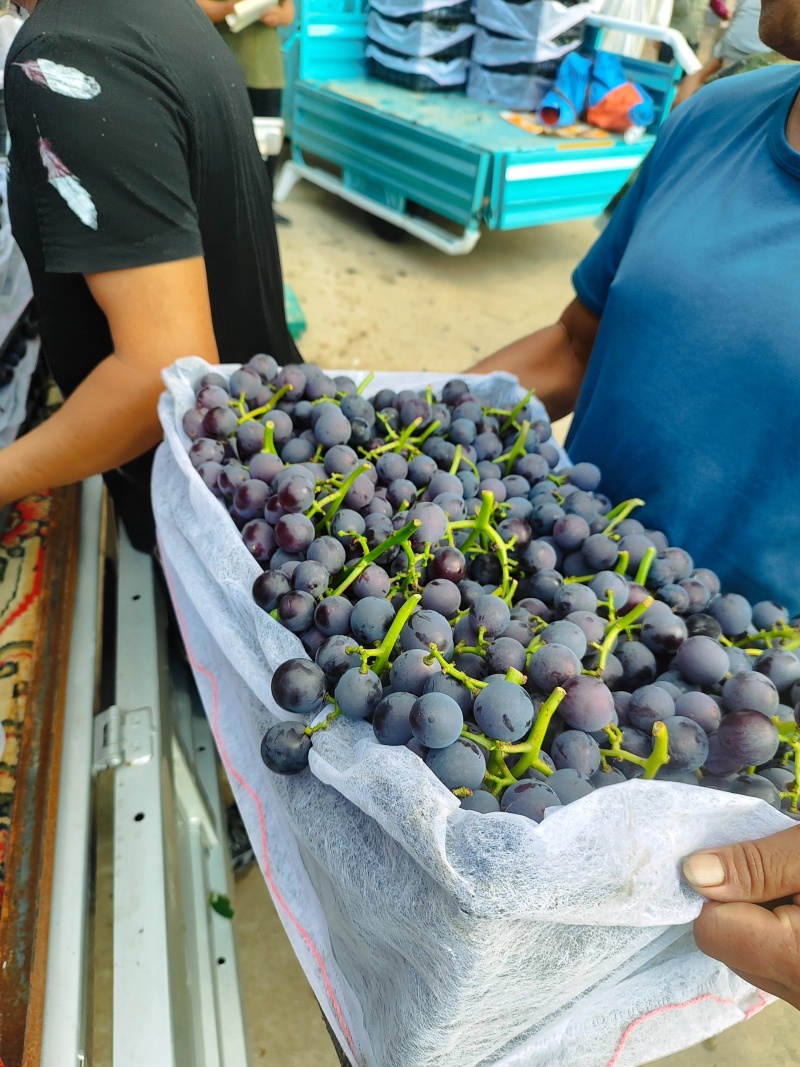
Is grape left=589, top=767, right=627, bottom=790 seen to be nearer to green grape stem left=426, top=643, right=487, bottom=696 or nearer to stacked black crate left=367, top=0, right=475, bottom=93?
green grape stem left=426, top=643, right=487, bottom=696

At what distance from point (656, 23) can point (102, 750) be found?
6.31 metres

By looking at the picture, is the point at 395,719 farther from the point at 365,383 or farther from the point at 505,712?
the point at 365,383

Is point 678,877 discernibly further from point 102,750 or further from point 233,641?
point 102,750

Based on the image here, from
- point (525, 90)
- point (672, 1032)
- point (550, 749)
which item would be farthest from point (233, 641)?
point (525, 90)

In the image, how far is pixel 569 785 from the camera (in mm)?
553

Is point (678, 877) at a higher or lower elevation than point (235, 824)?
higher

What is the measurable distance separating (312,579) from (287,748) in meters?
0.16

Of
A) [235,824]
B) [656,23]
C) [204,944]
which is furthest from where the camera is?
[656,23]

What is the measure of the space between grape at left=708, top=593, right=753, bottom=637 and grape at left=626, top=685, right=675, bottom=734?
0.62ft

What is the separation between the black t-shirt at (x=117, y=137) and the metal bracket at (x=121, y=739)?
625 millimetres

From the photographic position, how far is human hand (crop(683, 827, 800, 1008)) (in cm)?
50

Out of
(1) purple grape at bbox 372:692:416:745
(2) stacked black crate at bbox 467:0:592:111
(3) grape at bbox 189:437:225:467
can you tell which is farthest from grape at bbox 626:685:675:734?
(2) stacked black crate at bbox 467:0:592:111

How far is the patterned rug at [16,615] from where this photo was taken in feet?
2.86

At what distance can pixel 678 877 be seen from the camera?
53 centimetres
